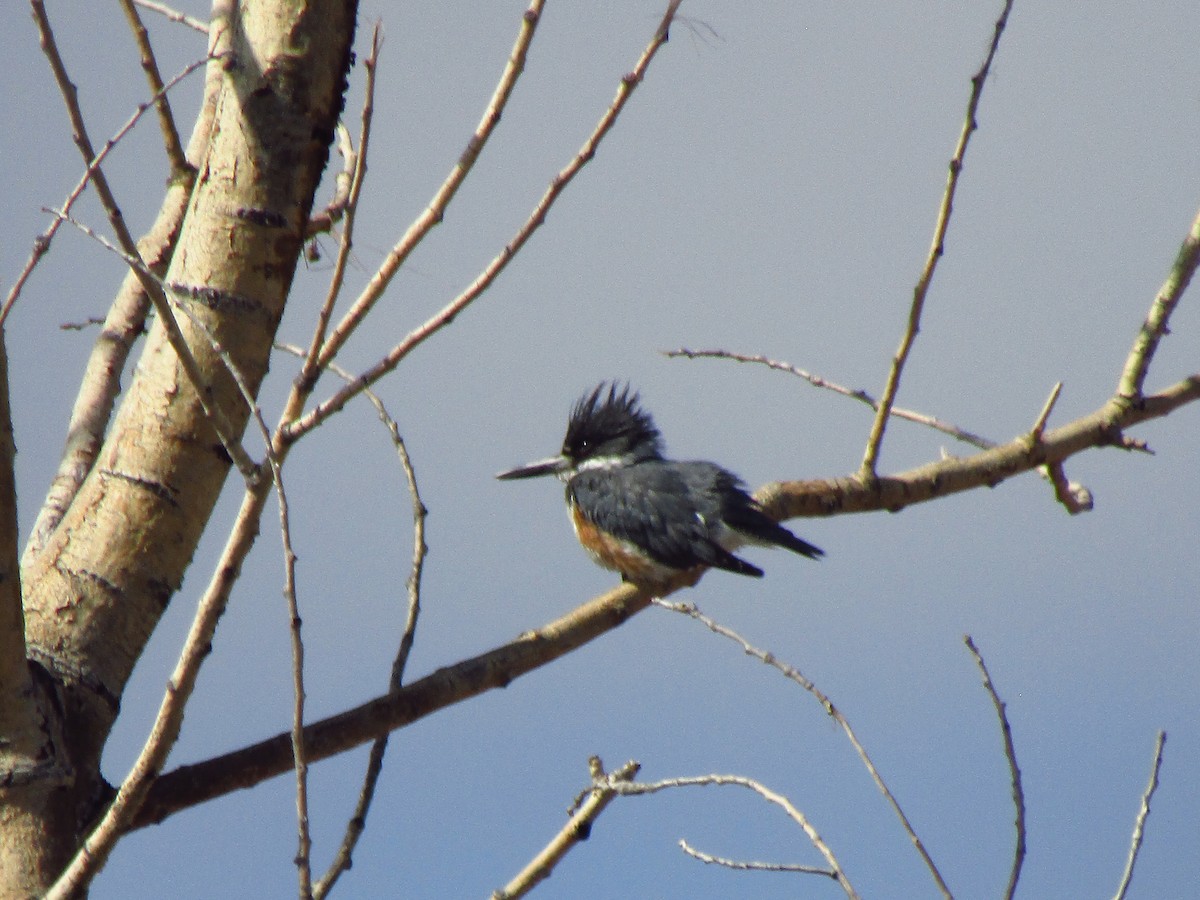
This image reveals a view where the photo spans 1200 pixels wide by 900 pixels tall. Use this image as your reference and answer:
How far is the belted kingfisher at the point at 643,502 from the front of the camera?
4.45m

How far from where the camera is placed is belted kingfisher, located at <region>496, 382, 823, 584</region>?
4.45m

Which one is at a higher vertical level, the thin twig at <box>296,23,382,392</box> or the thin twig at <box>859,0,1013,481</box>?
the thin twig at <box>859,0,1013,481</box>

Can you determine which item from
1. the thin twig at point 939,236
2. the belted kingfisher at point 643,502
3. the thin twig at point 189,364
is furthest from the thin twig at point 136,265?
the belted kingfisher at point 643,502

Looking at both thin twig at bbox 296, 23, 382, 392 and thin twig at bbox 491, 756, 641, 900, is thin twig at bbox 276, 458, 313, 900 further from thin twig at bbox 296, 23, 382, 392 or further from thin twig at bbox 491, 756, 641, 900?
thin twig at bbox 491, 756, 641, 900

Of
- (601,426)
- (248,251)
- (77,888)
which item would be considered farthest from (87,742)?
(601,426)

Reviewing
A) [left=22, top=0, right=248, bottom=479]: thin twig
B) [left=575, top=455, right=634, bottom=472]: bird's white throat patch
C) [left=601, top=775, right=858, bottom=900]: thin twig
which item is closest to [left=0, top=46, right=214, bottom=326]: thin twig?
[left=22, top=0, right=248, bottom=479]: thin twig

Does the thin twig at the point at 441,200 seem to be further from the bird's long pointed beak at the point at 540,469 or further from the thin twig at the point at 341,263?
the bird's long pointed beak at the point at 540,469

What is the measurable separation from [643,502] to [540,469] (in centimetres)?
97

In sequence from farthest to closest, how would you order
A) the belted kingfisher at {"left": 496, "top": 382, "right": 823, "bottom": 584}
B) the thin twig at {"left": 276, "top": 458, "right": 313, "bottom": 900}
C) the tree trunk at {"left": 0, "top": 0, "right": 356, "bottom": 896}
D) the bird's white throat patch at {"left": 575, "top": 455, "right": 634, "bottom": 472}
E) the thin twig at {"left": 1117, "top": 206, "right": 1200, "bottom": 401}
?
the bird's white throat patch at {"left": 575, "top": 455, "right": 634, "bottom": 472} < the belted kingfisher at {"left": 496, "top": 382, "right": 823, "bottom": 584} < the thin twig at {"left": 1117, "top": 206, "right": 1200, "bottom": 401} < the tree trunk at {"left": 0, "top": 0, "right": 356, "bottom": 896} < the thin twig at {"left": 276, "top": 458, "right": 313, "bottom": 900}

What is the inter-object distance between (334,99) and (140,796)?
4.41ft

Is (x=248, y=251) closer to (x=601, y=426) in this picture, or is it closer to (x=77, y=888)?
(x=77, y=888)

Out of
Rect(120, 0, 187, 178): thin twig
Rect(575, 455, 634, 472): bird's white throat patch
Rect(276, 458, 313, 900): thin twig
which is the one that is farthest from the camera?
Rect(575, 455, 634, 472): bird's white throat patch

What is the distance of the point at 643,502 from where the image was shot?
191 inches

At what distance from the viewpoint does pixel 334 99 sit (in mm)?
2324
